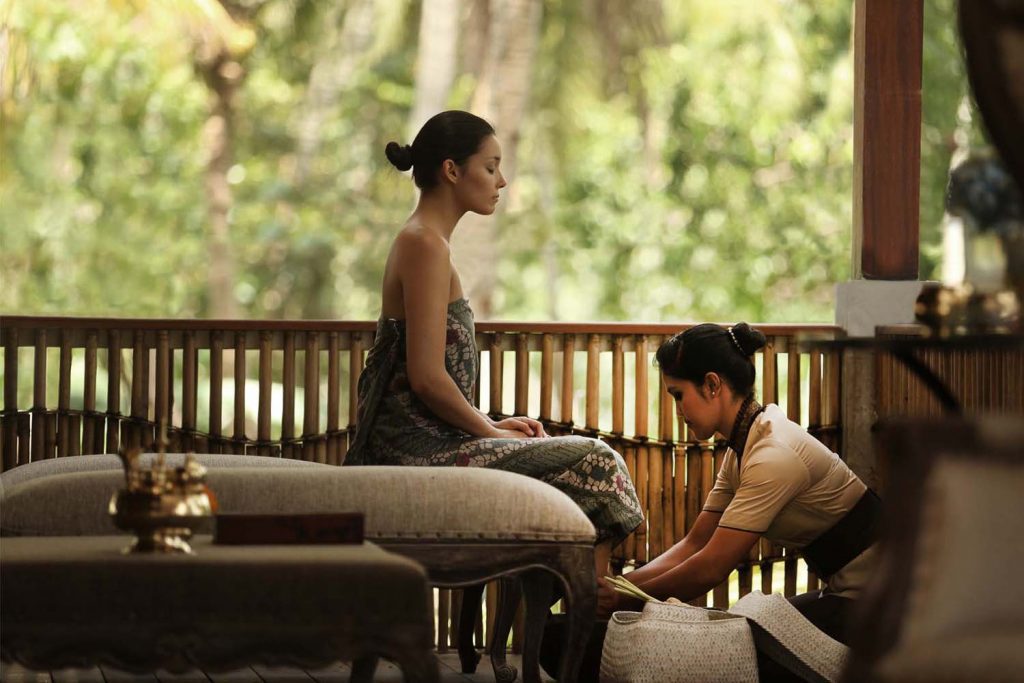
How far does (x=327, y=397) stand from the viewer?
14.6ft

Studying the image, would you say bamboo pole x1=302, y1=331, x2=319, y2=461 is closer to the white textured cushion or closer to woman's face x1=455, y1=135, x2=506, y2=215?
woman's face x1=455, y1=135, x2=506, y2=215

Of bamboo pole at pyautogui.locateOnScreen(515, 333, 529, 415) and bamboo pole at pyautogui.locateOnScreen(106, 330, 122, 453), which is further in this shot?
bamboo pole at pyautogui.locateOnScreen(515, 333, 529, 415)

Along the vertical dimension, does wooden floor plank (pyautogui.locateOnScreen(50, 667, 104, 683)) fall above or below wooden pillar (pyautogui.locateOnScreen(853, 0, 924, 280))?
below

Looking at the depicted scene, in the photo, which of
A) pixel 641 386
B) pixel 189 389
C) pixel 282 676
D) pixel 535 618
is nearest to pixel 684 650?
pixel 535 618

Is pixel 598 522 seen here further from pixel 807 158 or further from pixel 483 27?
pixel 483 27

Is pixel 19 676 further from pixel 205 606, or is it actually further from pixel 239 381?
pixel 205 606

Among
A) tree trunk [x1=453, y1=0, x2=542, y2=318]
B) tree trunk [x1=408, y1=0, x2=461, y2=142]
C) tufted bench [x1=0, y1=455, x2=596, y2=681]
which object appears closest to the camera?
tufted bench [x1=0, y1=455, x2=596, y2=681]

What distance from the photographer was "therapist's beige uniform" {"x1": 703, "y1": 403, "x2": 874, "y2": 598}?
3.60 m

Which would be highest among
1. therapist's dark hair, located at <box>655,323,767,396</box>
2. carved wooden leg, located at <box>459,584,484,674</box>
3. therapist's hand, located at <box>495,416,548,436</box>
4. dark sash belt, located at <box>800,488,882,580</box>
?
therapist's dark hair, located at <box>655,323,767,396</box>

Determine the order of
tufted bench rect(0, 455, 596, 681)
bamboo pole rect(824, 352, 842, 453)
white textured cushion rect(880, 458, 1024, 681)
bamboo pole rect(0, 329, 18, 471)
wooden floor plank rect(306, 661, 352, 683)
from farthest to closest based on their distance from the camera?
bamboo pole rect(824, 352, 842, 453) < bamboo pole rect(0, 329, 18, 471) < wooden floor plank rect(306, 661, 352, 683) < tufted bench rect(0, 455, 596, 681) < white textured cushion rect(880, 458, 1024, 681)

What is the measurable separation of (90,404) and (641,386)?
1.71m

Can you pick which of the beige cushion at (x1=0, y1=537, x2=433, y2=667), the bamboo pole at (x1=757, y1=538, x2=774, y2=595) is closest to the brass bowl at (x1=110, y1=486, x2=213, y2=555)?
the beige cushion at (x1=0, y1=537, x2=433, y2=667)

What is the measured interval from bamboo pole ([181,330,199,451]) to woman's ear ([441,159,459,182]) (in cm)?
120

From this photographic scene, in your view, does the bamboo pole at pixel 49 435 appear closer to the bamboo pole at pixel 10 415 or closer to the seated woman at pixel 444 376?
the bamboo pole at pixel 10 415
